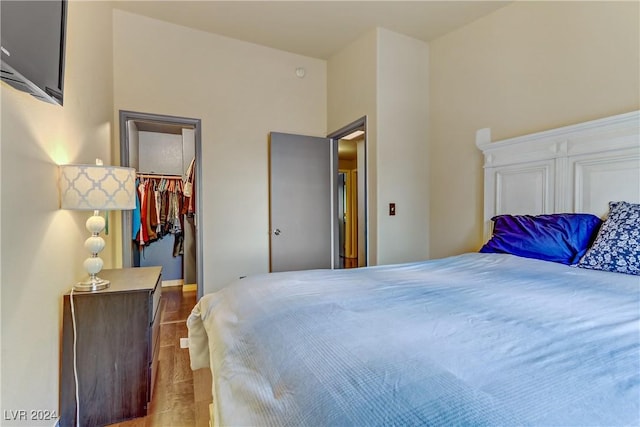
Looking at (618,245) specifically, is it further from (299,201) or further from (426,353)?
(299,201)

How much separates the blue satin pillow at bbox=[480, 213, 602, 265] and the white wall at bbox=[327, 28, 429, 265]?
43.6 inches

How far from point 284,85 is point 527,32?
235 cm

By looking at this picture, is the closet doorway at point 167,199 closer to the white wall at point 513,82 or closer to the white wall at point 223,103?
the white wall at point 223,103

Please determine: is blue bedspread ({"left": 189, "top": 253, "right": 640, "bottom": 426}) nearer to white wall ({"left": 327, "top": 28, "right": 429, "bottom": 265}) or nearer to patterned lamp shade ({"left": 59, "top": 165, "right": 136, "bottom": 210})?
patterned lamp shade ({"left": 59, "top": 165, "right": 136, "bottom": 210})

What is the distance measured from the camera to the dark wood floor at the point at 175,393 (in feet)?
5.30

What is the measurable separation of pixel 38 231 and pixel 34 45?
2.36 ft

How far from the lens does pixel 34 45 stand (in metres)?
1.11

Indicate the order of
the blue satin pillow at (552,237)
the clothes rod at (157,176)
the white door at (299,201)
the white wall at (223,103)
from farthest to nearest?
the clothes rod at (157,176)
the white door at (299,201)
the white wall at (223,103)
the blue satin pillow at (552,237)

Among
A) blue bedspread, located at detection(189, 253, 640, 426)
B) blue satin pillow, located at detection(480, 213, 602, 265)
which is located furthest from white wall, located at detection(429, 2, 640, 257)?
blue bedspread, located at detection(189, 253, 640, 426)

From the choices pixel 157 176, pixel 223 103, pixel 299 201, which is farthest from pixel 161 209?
pixel 299 201

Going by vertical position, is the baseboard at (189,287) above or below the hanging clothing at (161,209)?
below

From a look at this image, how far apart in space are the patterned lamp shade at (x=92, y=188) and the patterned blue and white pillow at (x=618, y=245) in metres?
2.45

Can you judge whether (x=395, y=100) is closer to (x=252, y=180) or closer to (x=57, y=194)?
(x=252, y=180)

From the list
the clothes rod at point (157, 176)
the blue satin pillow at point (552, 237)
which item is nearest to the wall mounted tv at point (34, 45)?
the blue satin pillow at point (552, 237)
